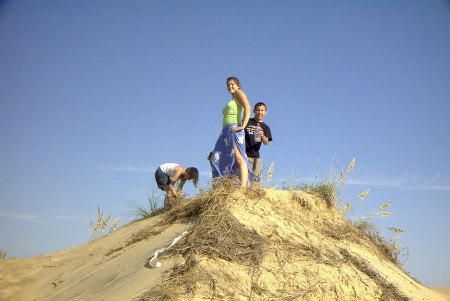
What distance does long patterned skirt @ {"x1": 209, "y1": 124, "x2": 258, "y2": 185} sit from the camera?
20.6 feet

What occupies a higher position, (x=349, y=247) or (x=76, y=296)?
(x=349, y=247)

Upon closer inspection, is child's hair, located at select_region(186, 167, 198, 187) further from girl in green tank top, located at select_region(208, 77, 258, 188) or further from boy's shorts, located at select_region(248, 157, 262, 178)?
Answer: boy's shorts, located at select_region(248, 157, 262, 178)

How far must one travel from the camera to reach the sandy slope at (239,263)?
4.22m

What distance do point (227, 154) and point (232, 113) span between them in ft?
2.11

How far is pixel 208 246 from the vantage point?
4582 mm

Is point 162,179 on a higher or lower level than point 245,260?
higher

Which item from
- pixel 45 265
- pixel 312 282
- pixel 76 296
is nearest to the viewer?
pixel 312 282

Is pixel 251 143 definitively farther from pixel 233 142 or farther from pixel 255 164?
pixel 233 142

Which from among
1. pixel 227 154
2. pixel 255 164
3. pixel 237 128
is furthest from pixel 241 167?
pixel 255 164

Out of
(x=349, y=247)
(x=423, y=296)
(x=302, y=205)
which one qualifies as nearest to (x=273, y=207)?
(x=302, y=205)

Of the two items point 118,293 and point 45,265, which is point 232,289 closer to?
point 118,293

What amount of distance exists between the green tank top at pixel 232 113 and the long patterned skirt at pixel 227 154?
10 centimetres

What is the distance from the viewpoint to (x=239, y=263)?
447 centimetres

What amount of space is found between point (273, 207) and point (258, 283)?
69.9 inches
